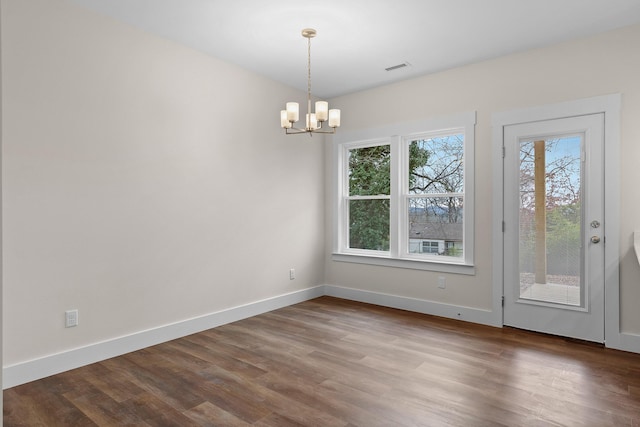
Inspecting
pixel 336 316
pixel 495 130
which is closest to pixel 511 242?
pixel 495 130

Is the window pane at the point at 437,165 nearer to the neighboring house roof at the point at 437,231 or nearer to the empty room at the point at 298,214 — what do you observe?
the empty room at the point at 298,214

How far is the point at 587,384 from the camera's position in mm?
2779

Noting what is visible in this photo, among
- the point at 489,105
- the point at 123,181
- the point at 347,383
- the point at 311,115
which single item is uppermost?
the point at 489,105

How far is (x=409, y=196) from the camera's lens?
4.83 m

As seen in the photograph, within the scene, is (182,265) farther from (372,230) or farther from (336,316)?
(372,230)

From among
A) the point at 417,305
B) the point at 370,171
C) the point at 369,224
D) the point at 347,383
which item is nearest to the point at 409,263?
the point at 417,305

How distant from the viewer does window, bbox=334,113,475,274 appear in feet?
14.5

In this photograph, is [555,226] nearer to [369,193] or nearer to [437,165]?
[437,165]

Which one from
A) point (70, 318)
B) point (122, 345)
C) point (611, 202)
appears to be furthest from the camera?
point (611, 202)

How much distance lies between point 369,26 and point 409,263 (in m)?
2.63

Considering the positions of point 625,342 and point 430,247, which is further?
point 430,247

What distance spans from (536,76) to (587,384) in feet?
9.03

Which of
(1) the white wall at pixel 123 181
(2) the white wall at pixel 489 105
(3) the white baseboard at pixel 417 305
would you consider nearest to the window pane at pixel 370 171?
(2) the white wall at pixel 489 105

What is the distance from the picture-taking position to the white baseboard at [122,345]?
9.25ft
